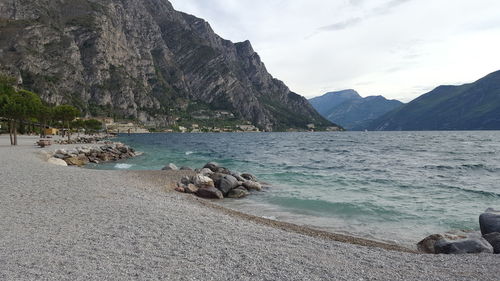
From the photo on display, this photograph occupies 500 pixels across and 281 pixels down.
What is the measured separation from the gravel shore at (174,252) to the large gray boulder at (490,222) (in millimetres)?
4225

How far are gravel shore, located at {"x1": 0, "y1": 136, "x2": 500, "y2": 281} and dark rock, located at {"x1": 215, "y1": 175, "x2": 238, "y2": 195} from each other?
9.28 m

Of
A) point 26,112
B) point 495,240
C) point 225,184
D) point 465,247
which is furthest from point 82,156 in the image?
point 495,240

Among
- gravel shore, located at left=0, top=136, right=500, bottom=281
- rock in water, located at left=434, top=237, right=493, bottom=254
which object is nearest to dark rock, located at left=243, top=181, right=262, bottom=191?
gravel shore, located at left=0, top=136, right=500, bottom=281

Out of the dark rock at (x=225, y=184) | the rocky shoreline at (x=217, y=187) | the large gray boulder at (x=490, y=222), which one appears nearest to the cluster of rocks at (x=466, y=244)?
the large gray boulder at (x=490, y=222)

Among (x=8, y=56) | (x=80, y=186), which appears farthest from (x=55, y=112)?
(x=8, y=56)

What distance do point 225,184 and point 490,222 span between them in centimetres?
1602

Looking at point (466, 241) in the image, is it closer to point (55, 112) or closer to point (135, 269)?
point (135, 269)

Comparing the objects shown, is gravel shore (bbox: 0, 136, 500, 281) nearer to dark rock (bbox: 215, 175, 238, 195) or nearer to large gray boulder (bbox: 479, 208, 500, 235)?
large gray boulder (bbox: 479, 208, 500, 235)

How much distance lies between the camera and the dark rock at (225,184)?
910 inches

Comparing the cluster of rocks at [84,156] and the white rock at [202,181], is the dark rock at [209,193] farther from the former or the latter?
the cluster of rocks at [84,156]

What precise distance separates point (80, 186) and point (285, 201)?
13175mm

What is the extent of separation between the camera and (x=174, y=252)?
8.62 m

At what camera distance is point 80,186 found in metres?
18.7

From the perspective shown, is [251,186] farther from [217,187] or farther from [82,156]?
[82,156]
